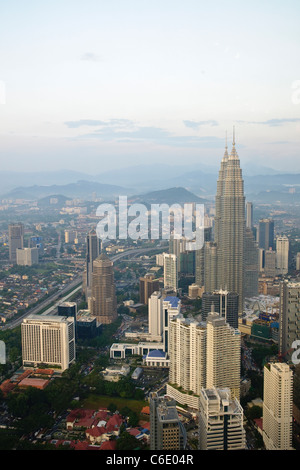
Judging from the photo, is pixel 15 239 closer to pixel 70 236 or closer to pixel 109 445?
pixel 70 236

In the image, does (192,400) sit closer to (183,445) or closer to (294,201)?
(183,445)

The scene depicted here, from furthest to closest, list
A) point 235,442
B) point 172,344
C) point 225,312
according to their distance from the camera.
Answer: point 225,312 → point 172,344 → point 235,442

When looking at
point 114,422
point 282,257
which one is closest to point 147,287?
point 282,257

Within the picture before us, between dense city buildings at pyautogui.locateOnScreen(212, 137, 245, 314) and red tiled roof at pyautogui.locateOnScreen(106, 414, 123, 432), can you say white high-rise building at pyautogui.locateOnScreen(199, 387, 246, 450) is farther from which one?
dense city buildings at pyautogui.locateOnScreen(212, 137, 245, 314)

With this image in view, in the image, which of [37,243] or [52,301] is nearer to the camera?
[52,301]

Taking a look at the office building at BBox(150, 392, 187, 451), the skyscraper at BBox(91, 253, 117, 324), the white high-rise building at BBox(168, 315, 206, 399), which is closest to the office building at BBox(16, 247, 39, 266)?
the skyscraper at BBox(91, 253, 117, 324)
